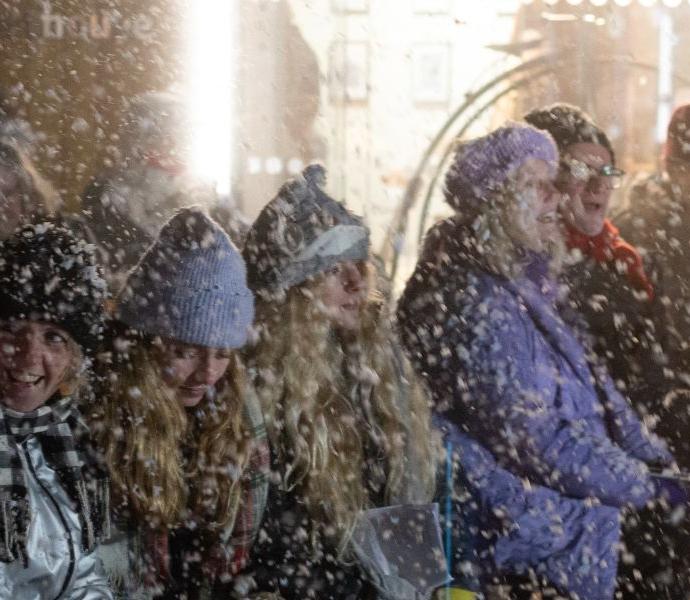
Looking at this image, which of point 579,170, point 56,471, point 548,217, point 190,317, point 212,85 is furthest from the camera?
point 212,85

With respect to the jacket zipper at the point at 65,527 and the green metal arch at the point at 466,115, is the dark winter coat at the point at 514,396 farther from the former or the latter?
the jacket zipper at the point at 65,527

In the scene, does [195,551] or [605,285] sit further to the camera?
[605,285]

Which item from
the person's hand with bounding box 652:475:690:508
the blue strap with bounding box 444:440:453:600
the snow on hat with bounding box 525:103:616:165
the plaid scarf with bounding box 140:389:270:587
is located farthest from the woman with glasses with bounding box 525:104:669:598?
the plaid scarf with bounding box 140:389:270:587

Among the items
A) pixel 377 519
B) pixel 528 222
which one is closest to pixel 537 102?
pixel 528 222

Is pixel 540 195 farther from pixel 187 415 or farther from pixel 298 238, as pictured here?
pixel 187 415

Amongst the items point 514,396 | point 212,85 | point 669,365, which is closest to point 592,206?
point 669,365

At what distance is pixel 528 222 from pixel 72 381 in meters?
0.73

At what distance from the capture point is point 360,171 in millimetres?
2576

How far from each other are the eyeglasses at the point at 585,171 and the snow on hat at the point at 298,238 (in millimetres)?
502

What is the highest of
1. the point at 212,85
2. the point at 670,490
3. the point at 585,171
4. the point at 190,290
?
the point at 212,85

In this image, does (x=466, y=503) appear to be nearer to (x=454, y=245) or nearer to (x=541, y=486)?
(x=541, y=486)

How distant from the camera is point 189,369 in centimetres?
129

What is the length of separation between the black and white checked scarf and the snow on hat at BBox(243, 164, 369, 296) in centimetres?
33

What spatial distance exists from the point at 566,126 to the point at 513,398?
553mm
